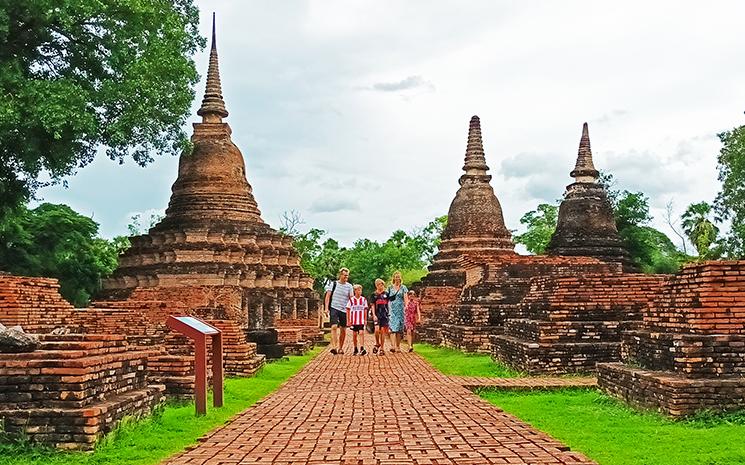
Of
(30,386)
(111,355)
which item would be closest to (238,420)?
(111,355)

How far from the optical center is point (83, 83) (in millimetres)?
17094

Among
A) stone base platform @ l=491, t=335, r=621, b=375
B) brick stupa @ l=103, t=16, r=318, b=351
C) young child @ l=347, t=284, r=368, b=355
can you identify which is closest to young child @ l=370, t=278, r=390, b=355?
young child @ l=347, t=284, r=368, b=355

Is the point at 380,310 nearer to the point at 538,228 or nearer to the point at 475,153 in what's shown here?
the point at 475,153

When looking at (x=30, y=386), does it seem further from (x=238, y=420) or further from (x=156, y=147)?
(x=156, y=147)

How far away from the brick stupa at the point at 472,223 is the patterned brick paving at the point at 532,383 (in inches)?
676

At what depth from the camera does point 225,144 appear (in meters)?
28.7

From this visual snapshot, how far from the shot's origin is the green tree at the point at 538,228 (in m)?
52.7

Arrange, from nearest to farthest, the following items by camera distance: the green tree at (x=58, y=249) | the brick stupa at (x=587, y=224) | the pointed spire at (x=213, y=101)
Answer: the green tree at (x=58, y=249) < the brick stupa at (x=587, y=224) < the pointed spire at (x=213, y=101)

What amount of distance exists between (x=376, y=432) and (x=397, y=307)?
973 cm

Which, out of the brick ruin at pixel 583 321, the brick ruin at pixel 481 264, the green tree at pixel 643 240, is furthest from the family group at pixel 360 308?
the green tree at pixel 643 240

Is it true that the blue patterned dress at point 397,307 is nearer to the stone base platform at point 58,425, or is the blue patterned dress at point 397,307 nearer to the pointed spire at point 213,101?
the stone base platform at point 58,425

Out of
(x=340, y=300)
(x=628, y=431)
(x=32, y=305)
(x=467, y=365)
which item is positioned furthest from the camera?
(x=340, y=300)

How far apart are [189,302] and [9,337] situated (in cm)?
1215

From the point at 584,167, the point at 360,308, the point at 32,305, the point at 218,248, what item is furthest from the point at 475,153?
the point at 32,305
